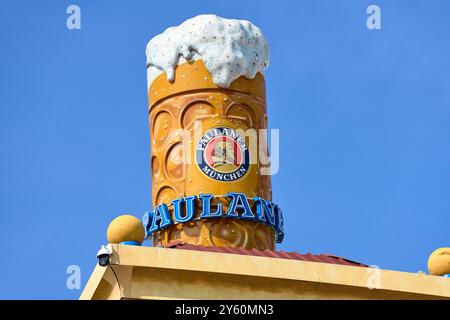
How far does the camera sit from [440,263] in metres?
27.8

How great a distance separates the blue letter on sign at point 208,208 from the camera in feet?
109

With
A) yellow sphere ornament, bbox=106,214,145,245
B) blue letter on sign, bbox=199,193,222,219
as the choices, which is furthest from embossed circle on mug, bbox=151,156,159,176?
yellow sphere ornament, bbox=106,214,145,245

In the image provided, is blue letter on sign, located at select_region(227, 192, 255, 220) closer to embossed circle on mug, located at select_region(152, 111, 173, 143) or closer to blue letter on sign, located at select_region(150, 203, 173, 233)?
blue letter on sign, located at select_region(150, 203, 173, 233)

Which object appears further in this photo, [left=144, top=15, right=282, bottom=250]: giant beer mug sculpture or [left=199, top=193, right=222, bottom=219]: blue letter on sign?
[left=144, top=15, right=282, bottom=250]: giant beer mug sculpture

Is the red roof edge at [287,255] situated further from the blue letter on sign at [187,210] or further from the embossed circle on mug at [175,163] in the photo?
the embossed circle on mug at [175,163]

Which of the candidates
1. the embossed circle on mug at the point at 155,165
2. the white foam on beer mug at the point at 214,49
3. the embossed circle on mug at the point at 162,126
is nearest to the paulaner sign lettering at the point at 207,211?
the embossed circle on mug at the point at 155,165

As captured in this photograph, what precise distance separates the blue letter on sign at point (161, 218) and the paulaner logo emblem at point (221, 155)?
1413 millimetres

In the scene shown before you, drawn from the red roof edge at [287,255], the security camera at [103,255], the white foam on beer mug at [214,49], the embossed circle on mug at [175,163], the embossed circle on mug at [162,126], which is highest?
the white foam on beer mug at [214,49]

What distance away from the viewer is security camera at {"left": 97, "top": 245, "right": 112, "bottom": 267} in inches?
999

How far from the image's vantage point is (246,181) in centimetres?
3406

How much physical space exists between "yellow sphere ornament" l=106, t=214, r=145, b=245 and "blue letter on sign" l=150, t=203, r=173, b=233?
7375mm

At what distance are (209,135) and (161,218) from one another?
2387 millimetres
